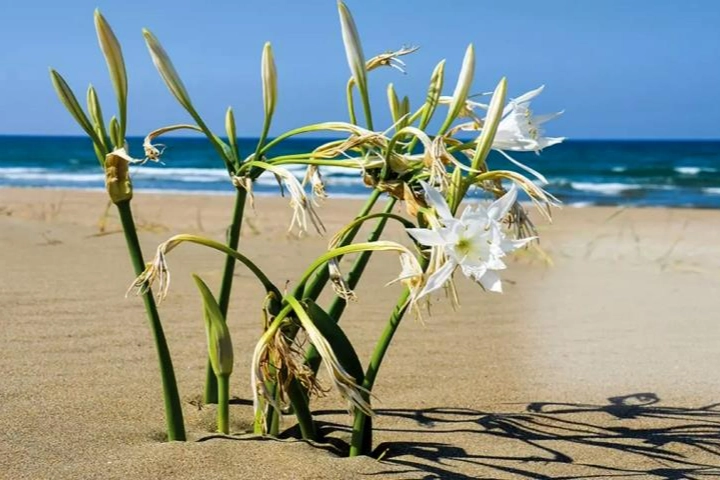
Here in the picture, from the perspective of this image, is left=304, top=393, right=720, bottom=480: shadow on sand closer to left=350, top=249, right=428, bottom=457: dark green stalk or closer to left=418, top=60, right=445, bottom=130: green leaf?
→ left=350, top=249, right=428, bottom=457: dark green stalk

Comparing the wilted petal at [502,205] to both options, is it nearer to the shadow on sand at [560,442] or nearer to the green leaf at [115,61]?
the shadow on sand at [560,442]

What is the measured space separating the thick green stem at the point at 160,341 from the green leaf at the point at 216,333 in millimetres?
102

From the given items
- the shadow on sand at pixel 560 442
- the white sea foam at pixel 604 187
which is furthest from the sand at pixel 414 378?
the white sea foam at pixel 604 187

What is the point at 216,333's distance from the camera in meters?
1.75

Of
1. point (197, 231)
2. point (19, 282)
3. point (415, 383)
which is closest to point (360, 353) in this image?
point (415, 383)

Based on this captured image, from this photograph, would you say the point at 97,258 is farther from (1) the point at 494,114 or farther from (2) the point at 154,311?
(1) the point at 494,114

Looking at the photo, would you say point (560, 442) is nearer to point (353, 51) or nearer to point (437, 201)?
point (437, 201)

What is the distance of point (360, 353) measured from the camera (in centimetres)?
316

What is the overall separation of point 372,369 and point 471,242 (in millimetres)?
419

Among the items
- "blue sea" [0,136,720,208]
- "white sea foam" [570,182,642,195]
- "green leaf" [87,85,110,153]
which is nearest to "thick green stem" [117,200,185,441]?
"green leaf" [87,85,110,153]

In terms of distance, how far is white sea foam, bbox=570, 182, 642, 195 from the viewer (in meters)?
19.0

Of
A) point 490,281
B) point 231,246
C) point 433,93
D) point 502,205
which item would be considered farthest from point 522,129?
point 231,246

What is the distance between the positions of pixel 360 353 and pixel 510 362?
0.49 metres

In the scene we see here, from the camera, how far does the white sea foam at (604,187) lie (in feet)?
62.4
